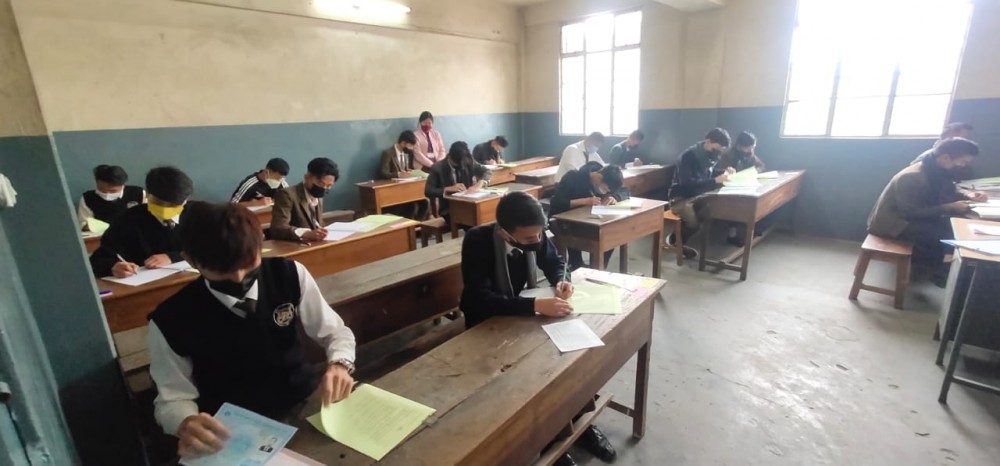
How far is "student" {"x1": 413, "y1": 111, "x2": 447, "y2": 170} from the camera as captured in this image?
20.5 ft

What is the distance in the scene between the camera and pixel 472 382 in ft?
4.19

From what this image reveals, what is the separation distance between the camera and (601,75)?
23.6ft

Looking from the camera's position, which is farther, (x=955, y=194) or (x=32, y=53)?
(x=32, y=53)

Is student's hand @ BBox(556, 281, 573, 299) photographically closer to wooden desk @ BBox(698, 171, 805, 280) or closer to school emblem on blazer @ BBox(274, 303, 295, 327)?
school emblem on blazer @ BBox(274, 303, 295, 327)

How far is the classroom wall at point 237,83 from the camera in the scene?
3.99m

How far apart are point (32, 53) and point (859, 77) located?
7.86 metres

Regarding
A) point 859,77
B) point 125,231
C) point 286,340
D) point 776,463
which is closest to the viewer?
point 286,340

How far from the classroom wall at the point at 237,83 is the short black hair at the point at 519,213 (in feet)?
11.8

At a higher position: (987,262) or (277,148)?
(277,148)

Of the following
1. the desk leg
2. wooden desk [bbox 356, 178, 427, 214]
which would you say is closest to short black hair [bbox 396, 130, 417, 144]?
wooden desk [bbox 356, 178, 427, 214]

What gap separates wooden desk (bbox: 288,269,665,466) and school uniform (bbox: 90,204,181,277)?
1.72 metres

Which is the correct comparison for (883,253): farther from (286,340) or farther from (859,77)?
(286,340)

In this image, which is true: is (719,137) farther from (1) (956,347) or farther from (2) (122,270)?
(2) (122,270)

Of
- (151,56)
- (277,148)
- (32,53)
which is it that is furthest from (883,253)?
(32,53)
